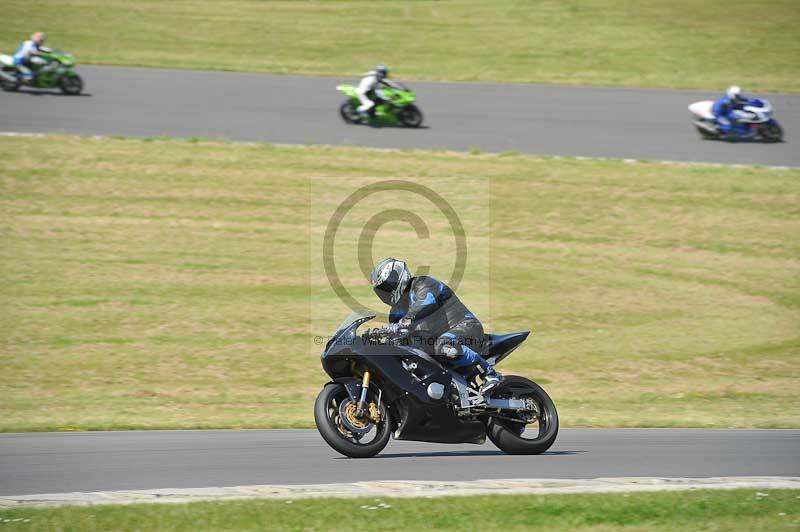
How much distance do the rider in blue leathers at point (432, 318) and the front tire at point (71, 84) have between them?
2248cm

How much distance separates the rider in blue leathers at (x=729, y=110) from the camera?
90.7 ft

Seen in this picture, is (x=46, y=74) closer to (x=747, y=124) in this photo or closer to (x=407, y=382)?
(x=747, y=124)

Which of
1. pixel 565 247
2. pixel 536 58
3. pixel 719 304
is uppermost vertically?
pixel 536 58

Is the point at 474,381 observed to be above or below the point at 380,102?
below

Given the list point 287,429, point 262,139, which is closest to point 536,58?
point 262,139

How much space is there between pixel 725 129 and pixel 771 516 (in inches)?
860

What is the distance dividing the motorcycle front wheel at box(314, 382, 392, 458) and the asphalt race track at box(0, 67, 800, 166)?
18.1 m

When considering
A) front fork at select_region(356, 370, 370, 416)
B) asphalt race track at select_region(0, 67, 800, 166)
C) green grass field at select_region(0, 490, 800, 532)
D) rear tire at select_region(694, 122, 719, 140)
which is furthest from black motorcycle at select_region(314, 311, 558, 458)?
rear tire at select_region(694, 122, 719, 140)

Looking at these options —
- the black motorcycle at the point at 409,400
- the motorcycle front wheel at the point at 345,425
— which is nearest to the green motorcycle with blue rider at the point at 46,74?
the black motorcycle at the point at 409,400

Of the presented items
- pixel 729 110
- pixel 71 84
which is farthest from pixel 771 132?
pixel 71 84

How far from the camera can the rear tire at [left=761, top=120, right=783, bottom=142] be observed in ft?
91.2

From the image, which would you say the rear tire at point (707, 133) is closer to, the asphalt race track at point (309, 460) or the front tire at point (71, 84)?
the asphalt race track at point (309, 460)

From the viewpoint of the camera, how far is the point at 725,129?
27.9m

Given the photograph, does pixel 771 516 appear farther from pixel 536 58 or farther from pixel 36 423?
pixel 536 58
